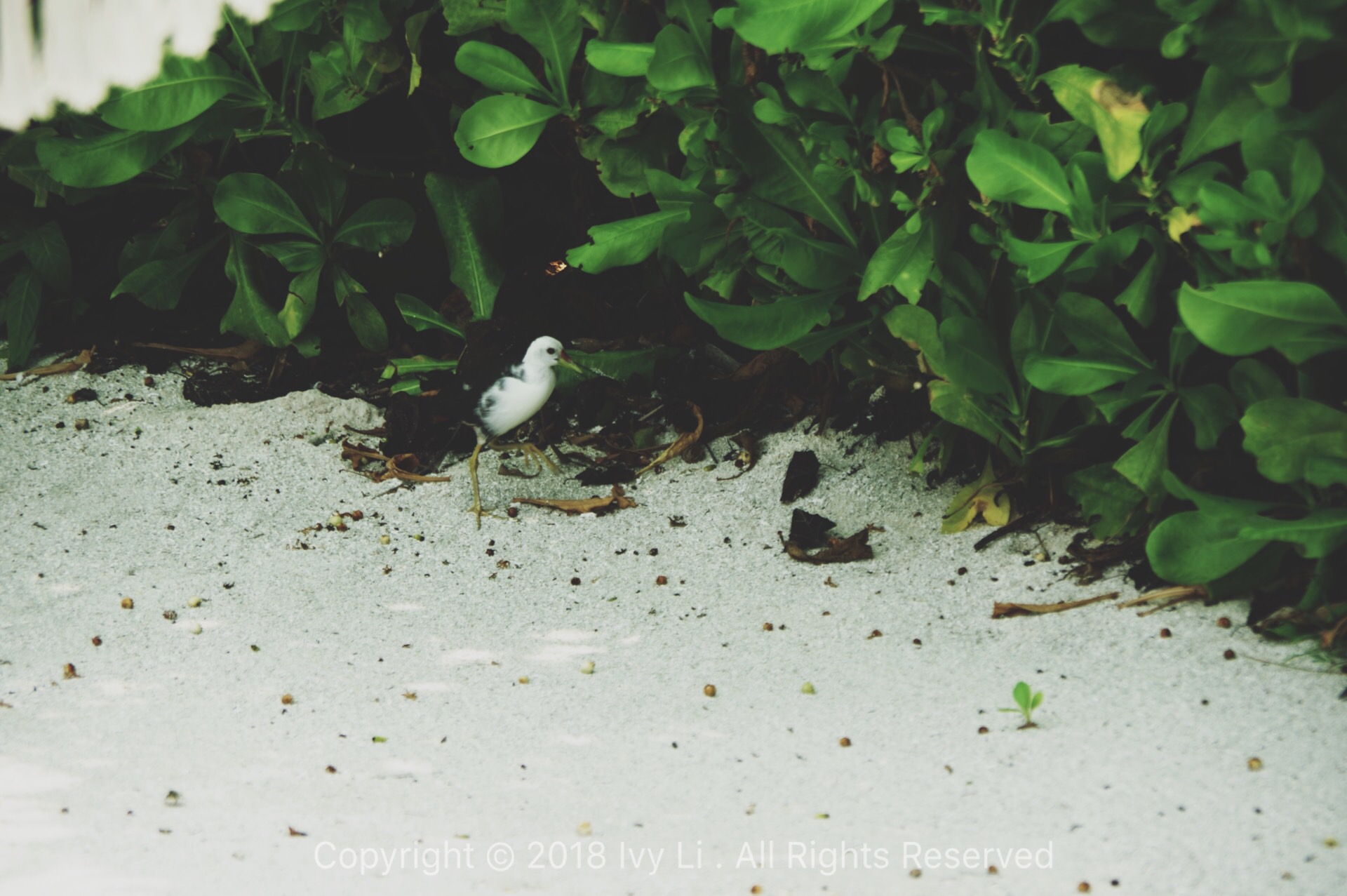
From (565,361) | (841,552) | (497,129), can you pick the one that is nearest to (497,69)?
(497,129)

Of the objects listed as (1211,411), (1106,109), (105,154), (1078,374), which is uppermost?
(105,154)

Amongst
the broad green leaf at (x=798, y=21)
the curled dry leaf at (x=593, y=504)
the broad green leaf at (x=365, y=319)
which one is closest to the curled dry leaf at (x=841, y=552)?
the curled dry leaf at (x=593, y=504)

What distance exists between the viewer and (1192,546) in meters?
2.17

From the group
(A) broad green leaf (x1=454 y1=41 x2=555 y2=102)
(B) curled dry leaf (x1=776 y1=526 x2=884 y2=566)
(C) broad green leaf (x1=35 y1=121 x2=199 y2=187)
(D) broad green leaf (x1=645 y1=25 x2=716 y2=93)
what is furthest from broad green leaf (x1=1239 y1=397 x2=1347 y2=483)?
(C) broad green leaf (x1=35 y1=121 x2=199 y2=187)

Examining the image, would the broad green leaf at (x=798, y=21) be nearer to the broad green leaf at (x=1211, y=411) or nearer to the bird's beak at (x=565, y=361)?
the broad green leaf at (x=1211, y=411)

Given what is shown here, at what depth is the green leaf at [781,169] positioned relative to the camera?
9.07ft

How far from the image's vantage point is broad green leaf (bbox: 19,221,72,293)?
3.98 metres

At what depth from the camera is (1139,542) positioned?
8.30 ft

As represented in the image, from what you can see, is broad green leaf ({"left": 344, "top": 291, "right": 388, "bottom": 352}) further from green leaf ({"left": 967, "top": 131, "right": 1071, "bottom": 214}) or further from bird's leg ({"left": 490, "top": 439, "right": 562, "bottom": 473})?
green leaf ({"left": 967, "top": 131, "right": 1071, "bottom": 214})

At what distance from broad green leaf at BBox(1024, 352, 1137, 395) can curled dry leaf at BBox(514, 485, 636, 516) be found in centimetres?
137

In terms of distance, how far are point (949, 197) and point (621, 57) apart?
37.5 inches

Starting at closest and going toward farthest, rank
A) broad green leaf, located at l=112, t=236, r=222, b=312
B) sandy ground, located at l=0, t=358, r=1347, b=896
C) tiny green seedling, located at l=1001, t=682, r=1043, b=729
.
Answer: sandy ground, located at l=0, t=358, r=1347, b=896 → tiny green seedling, located at l=1001, t=682, r=1043, b=729 → broad green leaf, located at l=112, t=236, r=222, b=312

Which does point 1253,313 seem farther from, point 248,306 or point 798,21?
point 248,306

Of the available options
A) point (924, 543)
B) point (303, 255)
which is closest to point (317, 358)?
point (303, 255)
